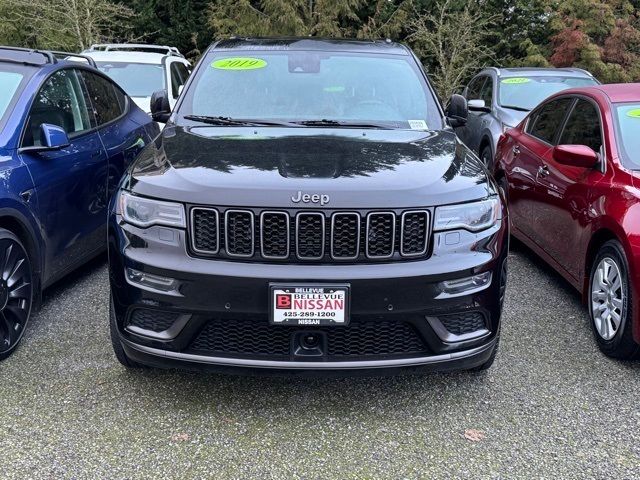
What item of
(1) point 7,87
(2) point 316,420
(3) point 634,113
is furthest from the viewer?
(3) point 634,113

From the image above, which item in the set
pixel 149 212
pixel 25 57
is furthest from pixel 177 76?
pixel 149 212

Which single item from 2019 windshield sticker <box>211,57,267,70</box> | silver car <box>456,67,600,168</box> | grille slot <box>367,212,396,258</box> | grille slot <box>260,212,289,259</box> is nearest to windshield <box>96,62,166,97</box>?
silver car <box>456,67,600,168</box>

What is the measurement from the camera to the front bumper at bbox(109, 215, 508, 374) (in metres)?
2.76

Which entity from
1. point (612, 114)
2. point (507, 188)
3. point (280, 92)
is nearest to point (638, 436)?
point (612, 114)

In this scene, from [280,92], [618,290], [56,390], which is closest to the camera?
[56,390]

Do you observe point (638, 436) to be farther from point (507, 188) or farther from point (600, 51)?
point (600, 51)

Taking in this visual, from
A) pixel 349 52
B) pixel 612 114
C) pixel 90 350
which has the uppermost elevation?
pixel 349 52

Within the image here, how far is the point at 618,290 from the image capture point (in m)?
3.72

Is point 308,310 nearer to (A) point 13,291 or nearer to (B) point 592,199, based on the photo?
(A) point 13,291

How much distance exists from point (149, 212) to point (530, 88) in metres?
7.20

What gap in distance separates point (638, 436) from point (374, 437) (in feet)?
4.13

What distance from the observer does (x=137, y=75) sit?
9.67 meters

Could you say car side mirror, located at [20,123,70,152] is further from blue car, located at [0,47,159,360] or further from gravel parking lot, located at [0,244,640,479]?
gravel parking lot, located at [0,244,640,479]

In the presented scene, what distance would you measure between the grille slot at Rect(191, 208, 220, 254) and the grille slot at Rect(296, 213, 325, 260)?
0.36m
